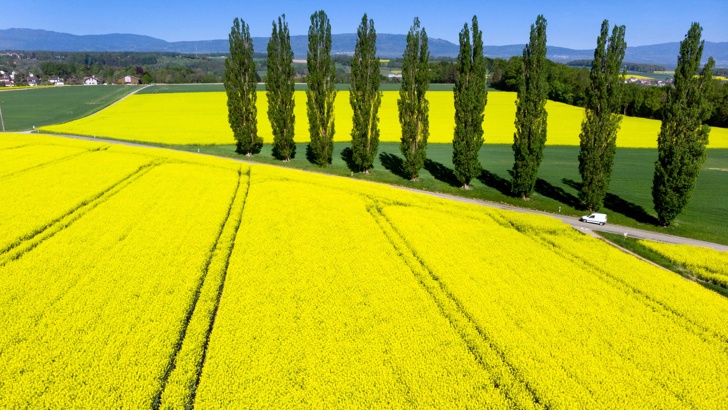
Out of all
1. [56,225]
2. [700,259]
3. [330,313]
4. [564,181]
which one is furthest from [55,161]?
[700,259]

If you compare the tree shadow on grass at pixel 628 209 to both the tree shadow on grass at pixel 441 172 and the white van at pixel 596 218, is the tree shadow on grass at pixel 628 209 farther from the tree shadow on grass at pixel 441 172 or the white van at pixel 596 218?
the tree shadow on grass at pixel 441 172

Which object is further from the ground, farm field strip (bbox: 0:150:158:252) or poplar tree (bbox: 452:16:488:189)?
poplar tree (bbox: 452:16:488:189)

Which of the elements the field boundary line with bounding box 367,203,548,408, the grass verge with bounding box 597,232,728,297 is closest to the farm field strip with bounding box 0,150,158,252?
the field boundary line with bounding box 367,203,548,408

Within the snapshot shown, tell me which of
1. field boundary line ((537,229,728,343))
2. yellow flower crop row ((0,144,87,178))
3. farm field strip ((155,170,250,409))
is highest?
yellow flower crop row ((0,144,87,178))

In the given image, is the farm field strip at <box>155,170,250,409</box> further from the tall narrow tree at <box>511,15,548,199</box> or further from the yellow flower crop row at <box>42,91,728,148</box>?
the yellow flower crop row at <box>42,91,728,148</box>

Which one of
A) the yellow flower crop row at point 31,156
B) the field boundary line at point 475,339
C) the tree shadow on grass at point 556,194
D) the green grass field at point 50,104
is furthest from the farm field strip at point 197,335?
the green grass field at point 50,104

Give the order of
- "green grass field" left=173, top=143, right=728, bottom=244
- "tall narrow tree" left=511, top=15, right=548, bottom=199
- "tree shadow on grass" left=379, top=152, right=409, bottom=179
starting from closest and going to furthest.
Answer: "green grass field" left=173, top=143, right=728, bottom=244, "tall narrow tree" left=511, top=15, right=548, bottom=199, "tree shadow on grass" left=379, top=152, right=409, bottom=179

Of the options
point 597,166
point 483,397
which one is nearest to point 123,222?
point 483,397
